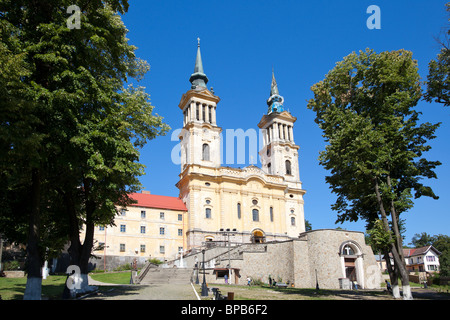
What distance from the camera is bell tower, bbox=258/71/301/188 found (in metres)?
63.5

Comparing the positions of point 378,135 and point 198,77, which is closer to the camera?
point 378,135

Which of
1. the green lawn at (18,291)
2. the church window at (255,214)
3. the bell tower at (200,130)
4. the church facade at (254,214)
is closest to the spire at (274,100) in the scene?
the church facade at (254,214)

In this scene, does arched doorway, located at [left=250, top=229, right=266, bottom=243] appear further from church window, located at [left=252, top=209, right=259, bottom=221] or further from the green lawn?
the green lawn

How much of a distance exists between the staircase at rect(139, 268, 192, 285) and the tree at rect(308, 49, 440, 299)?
644 inches

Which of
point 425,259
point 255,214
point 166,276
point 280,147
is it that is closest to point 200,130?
point 280,147

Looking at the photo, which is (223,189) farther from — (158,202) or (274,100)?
(274,100)

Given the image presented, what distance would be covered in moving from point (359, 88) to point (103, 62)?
54.8 ft

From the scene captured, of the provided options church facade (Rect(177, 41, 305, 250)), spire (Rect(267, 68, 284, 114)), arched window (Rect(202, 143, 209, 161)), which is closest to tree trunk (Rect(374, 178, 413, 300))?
church facade (Rect(177, 41, 305, 250))

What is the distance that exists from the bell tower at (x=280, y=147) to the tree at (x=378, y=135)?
37.5m

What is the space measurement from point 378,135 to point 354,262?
18636 millimetres

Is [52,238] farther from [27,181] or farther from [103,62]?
[103,62]

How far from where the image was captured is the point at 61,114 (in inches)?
590

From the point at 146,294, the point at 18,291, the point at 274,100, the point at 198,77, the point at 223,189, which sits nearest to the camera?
the point at 18,291
